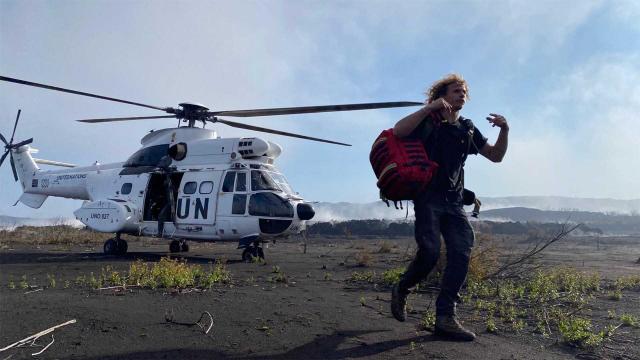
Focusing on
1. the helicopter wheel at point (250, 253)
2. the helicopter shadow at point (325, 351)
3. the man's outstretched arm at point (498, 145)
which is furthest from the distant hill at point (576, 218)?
the helicopter shadow at point (325, 351)

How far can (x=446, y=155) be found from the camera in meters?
4.00

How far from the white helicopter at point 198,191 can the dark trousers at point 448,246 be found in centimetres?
550

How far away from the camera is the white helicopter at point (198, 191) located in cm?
1034

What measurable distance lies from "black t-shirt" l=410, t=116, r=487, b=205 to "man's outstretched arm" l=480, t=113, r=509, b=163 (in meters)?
0.28

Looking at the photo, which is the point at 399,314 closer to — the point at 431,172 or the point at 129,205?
the point at 431,172

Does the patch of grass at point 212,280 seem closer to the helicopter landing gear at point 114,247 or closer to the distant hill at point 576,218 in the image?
the helicopter landing gear at point 114,247

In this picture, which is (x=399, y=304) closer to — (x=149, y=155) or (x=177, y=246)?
(x=149, y=155)

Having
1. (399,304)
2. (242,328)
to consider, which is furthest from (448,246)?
(242,328)

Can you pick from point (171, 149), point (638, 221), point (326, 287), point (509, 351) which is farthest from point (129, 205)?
point (638, 221)

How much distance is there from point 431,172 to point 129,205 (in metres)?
9.99

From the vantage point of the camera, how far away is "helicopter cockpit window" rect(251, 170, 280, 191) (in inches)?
416

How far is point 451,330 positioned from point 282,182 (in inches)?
306

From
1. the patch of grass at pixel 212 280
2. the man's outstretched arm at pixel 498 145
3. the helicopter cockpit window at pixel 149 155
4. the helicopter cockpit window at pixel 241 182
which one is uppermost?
the helicopter cockpit window at pixel 149 155

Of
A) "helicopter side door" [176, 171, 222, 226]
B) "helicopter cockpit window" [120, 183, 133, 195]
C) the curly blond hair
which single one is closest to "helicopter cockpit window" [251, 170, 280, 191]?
"helicopter side door" [176, 171, 222, 226]
